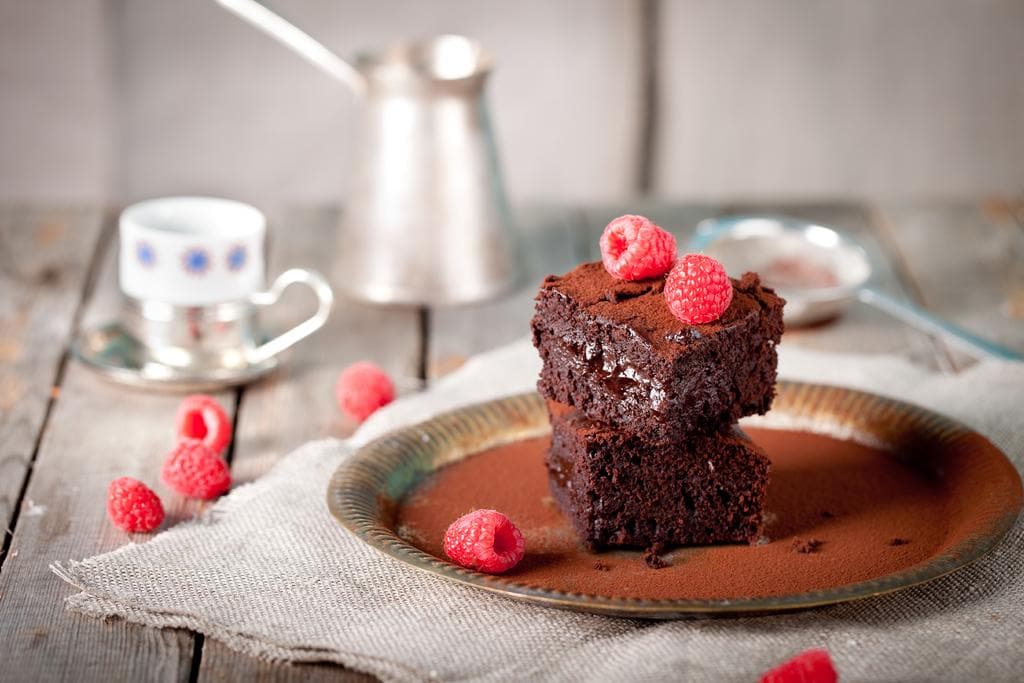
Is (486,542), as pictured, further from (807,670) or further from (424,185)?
(424,185)

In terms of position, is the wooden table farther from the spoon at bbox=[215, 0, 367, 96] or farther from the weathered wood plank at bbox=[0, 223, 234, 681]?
the spoon at bbox=[215, 0, 367, 96]

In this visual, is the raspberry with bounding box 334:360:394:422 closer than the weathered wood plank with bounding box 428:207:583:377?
Yes

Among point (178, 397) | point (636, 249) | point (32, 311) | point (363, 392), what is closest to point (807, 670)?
point (636, 249)

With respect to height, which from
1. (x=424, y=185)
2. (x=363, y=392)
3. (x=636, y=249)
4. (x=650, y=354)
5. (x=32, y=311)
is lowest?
(x=32, y=311)

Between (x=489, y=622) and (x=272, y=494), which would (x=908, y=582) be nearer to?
(x=489, y=622)

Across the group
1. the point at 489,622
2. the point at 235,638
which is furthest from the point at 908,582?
the point at 235,638

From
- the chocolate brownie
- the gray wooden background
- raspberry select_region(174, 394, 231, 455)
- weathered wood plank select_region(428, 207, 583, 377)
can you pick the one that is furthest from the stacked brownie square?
the gray wooden background
